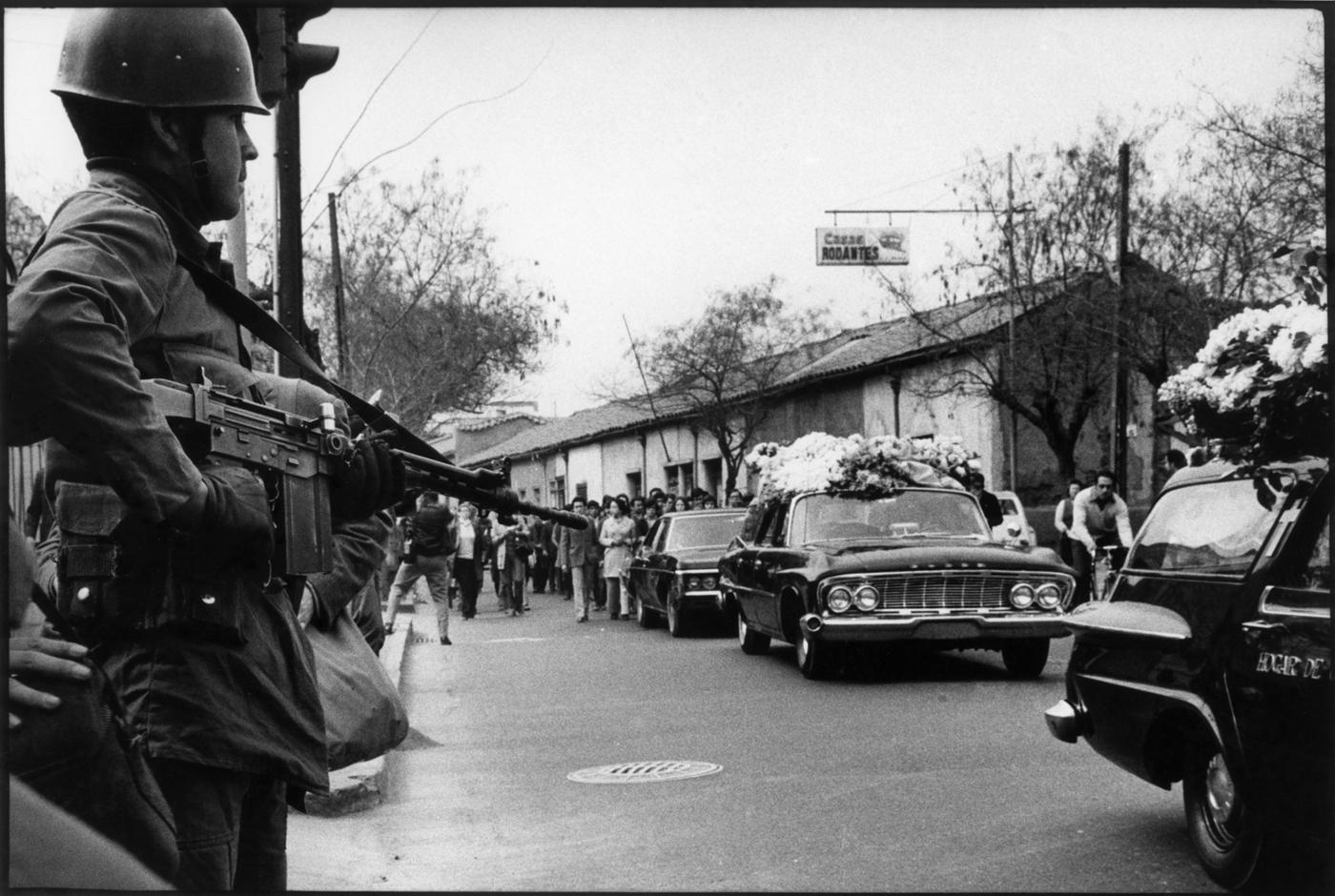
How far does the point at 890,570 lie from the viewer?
11102mm

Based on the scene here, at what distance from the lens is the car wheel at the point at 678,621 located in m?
17.1

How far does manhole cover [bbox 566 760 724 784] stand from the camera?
24.6 feet

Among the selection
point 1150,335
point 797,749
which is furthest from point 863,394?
point 797,749

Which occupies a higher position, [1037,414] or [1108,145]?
[1108,145]

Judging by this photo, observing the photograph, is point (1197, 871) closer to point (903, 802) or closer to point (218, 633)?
point (903, 802)

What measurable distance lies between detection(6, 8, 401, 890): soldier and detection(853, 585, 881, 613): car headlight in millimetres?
8557

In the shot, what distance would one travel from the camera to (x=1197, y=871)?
5.26 metres

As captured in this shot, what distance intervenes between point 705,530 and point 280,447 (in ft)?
52.4

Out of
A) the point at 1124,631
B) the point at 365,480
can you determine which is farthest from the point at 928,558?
the point at 365,480

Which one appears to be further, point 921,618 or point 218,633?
point 921,618

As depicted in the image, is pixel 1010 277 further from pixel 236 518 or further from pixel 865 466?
pixel 236 518

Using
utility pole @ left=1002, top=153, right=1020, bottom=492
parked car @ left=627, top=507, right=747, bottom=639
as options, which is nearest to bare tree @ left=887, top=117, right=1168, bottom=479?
utility pole @ left=1002, top=153, right=1020, bottom=492

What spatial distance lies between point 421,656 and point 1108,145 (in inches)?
606

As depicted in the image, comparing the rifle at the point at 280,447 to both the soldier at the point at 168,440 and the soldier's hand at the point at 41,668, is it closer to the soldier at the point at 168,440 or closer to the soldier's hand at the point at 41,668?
the soldier at the point at 168,440
